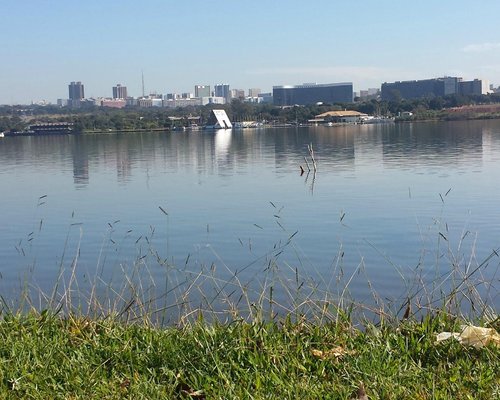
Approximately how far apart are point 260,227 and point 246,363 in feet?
17.6

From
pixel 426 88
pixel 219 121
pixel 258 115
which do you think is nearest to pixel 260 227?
pixel 219 121

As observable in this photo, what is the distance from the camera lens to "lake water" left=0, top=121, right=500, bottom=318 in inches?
353

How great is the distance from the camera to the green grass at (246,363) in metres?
3.39

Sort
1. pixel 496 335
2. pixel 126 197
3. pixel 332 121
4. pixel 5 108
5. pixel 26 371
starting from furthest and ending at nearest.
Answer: pixel 5 108, pixel 332 121, pixel 126 197, pixel 496 335, pixel 26 371

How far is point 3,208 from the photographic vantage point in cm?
2041

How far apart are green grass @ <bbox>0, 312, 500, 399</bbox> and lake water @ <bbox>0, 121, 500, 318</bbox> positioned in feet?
3.32

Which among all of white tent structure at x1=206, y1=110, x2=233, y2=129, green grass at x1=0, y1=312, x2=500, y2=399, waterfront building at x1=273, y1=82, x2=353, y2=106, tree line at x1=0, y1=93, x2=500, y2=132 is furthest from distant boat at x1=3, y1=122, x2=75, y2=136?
green grass at x1=0, y1=312, x2=500, y2=399

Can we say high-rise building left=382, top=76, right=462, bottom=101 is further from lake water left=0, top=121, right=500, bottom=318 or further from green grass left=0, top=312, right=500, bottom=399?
green grass left=0, top=312, right=500, bottom=399

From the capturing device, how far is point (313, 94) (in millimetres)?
184000

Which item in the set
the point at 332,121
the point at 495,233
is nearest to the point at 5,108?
the point at 332,121

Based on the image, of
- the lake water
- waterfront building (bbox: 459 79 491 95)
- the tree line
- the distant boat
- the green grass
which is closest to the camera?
the green grass

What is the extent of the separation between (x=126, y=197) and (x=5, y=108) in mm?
169300

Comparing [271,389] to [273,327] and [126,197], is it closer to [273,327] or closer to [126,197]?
[273,327]

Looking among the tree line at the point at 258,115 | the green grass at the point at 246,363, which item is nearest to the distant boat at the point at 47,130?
the tree line at the point at 258,115
